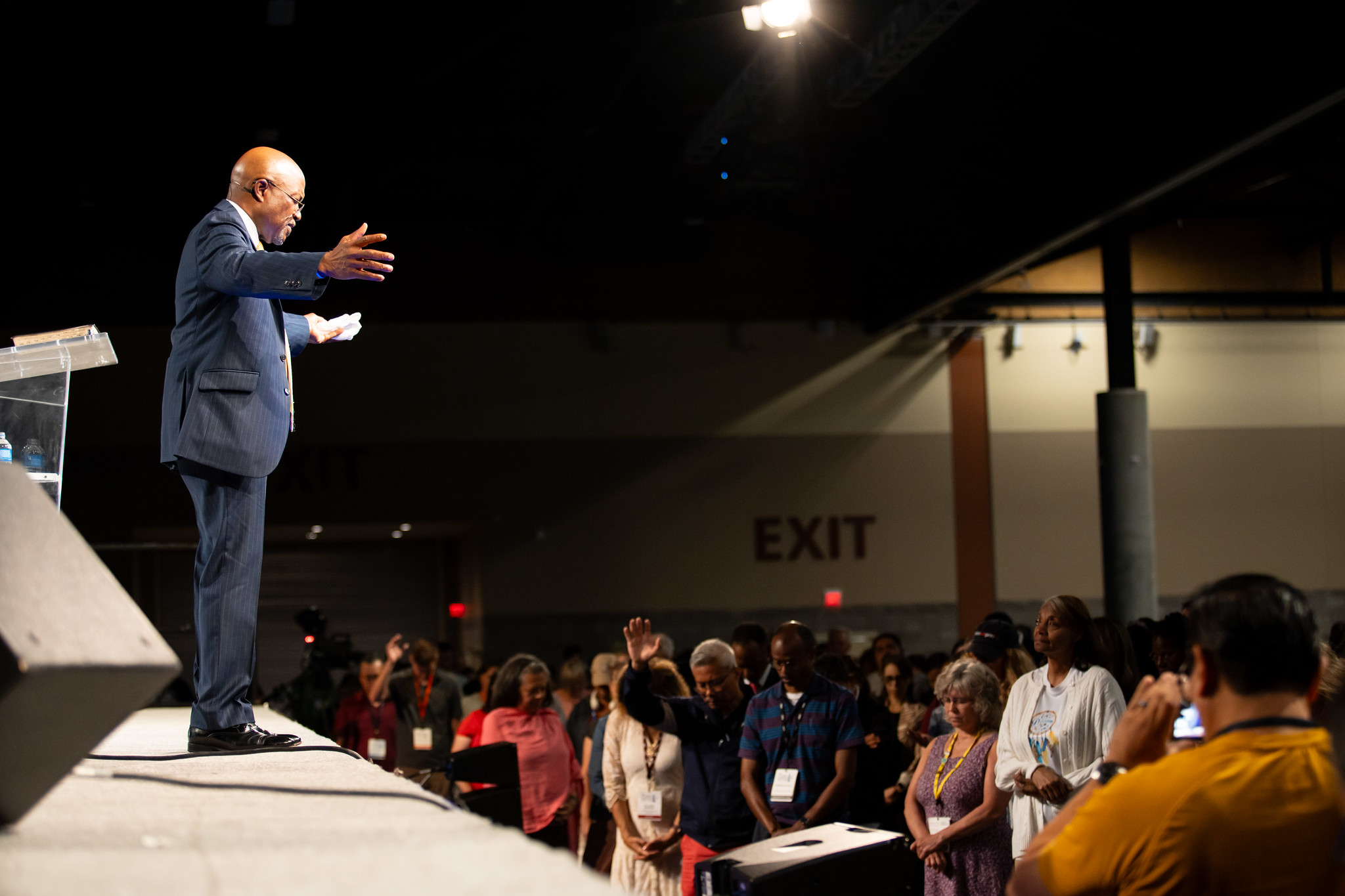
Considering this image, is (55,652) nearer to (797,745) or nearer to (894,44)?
(797,745)

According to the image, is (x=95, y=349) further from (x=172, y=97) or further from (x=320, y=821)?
(x=172, y=97)

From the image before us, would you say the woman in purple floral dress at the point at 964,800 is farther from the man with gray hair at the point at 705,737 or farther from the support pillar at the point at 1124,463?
the support pillar at the point at 1124,463

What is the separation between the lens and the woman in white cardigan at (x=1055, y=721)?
3.38 m

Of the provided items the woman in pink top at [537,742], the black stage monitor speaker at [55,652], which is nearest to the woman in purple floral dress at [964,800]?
the woman in pink top at [537,742]

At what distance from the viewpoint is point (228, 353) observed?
2.47 meters

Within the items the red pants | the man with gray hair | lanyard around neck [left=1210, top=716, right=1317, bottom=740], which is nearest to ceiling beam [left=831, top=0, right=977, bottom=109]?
the man with gray hair

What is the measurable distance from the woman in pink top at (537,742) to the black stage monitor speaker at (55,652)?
13.6ft

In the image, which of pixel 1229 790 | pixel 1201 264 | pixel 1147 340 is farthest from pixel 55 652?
pixel 1201 264

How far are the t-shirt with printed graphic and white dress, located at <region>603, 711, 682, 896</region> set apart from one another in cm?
156

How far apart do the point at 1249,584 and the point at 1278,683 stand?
134mm

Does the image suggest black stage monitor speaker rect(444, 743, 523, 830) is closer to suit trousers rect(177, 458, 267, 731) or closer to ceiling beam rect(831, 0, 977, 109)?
suit trousers rect(177, 458, 267, 731)

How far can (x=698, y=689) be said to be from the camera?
4754 millimetres

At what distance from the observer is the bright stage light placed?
6816 millimetres

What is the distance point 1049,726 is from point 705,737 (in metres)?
1.47
